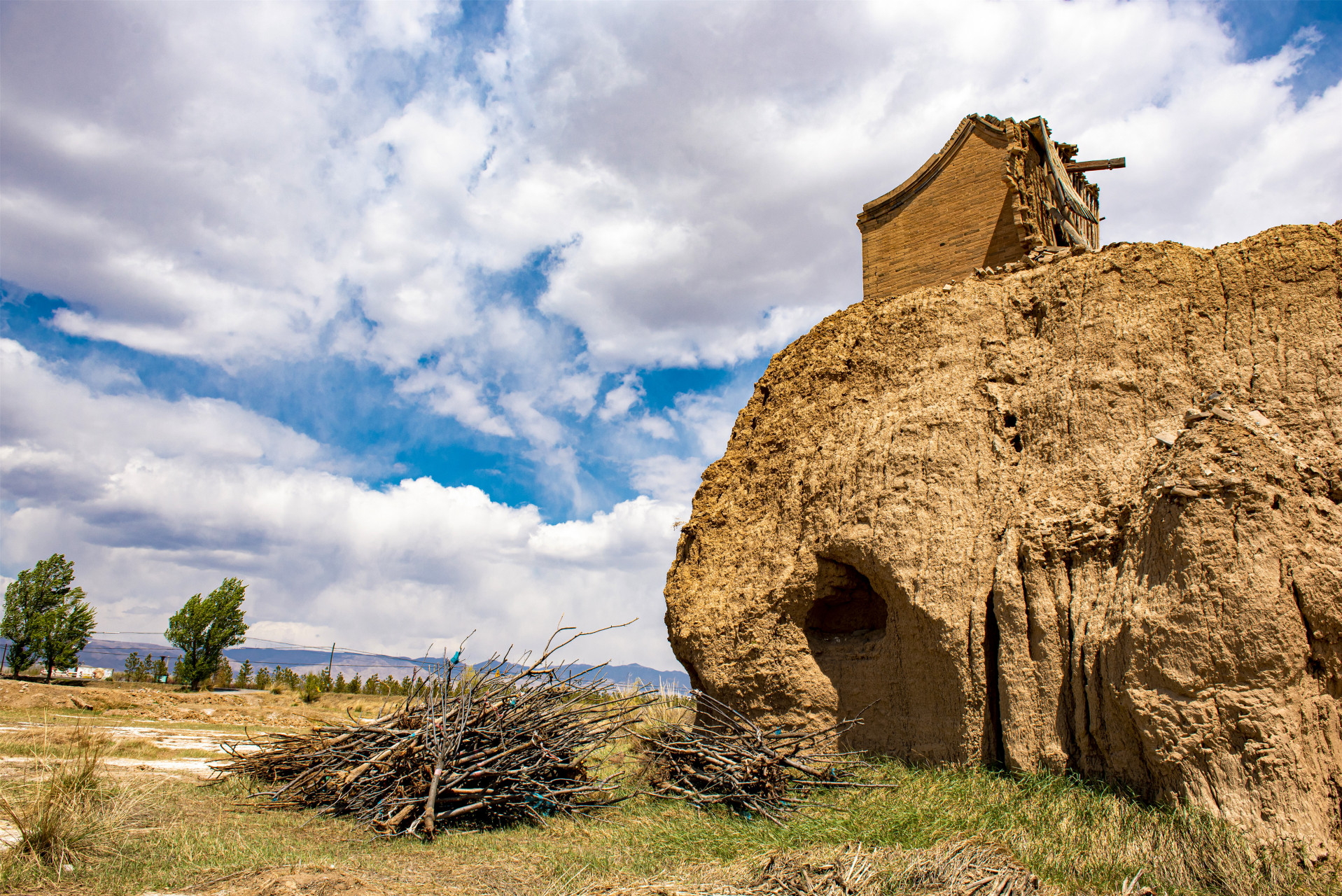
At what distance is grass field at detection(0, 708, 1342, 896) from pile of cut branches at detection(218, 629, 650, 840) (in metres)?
0.28

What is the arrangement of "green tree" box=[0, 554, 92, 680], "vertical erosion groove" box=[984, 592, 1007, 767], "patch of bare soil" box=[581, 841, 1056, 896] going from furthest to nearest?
"green tree" box=[0, 554, 92, 680]
"vertical erosion groove" box=[984, 592, 1007, 767]
"patch of bare soil" box=[581, 841, 1056, 896]

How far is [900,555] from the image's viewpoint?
22.5 feet

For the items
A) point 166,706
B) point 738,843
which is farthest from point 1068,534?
point 166,706

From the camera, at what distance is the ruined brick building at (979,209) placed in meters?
9.99

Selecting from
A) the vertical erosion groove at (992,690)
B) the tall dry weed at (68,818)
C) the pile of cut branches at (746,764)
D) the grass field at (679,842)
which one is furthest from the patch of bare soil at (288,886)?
the vertical erosion groove at (992,690)

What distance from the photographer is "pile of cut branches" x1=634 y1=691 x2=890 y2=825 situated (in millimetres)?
6609

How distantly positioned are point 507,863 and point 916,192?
1005 cm

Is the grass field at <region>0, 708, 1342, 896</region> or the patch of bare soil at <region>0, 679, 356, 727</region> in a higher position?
the grass field at <region>0, 708, 1342, 896</region>

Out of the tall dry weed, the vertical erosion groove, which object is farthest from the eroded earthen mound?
the tall dry weed

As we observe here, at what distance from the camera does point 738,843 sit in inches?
222

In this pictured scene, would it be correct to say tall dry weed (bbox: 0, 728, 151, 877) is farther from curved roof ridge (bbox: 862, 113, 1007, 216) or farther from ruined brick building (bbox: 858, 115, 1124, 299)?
curved roof ridge (bbox: 862, 113, 1007, 216)

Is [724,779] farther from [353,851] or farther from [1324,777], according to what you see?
[1324,777]

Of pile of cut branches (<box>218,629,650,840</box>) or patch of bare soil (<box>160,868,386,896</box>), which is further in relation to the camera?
pile of cut branches (<box>218,629,650,840</box>)

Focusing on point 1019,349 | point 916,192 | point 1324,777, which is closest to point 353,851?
point 1324,777
